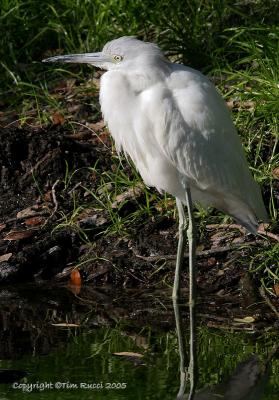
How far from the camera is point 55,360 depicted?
5.50 meters

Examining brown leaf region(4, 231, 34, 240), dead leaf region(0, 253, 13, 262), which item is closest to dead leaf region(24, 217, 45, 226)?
brown leaf region(4, 231, 34, 240)

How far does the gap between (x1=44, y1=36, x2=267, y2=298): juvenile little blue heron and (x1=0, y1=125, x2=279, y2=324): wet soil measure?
1.13ft

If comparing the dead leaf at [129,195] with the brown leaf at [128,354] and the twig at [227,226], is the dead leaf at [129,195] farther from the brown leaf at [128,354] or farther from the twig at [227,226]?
the brown leaf at [128,354]

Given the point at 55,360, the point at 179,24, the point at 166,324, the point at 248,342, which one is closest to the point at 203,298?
the point at 166,324

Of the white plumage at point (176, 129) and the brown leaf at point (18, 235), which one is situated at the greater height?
the white plumage at point (176, 129)

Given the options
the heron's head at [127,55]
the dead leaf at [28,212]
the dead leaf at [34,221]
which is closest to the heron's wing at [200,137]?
the heron's head at [127,55]

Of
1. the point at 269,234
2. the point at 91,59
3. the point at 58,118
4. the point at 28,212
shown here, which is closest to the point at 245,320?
the point at 269,234

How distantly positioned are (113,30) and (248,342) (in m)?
4.05

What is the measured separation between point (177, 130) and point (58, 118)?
2511 millimetres

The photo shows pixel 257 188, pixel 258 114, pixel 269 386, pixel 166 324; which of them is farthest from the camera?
pixel 258 114

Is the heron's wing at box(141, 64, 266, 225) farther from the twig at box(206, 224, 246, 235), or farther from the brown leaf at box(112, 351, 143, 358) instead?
the brown leaf at box(112, 351, 143, 358)

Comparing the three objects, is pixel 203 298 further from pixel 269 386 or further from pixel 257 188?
pixel 269 386

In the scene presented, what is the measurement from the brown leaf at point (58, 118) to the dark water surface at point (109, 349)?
1.95 m

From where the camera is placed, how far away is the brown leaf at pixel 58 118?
28.3 feet
